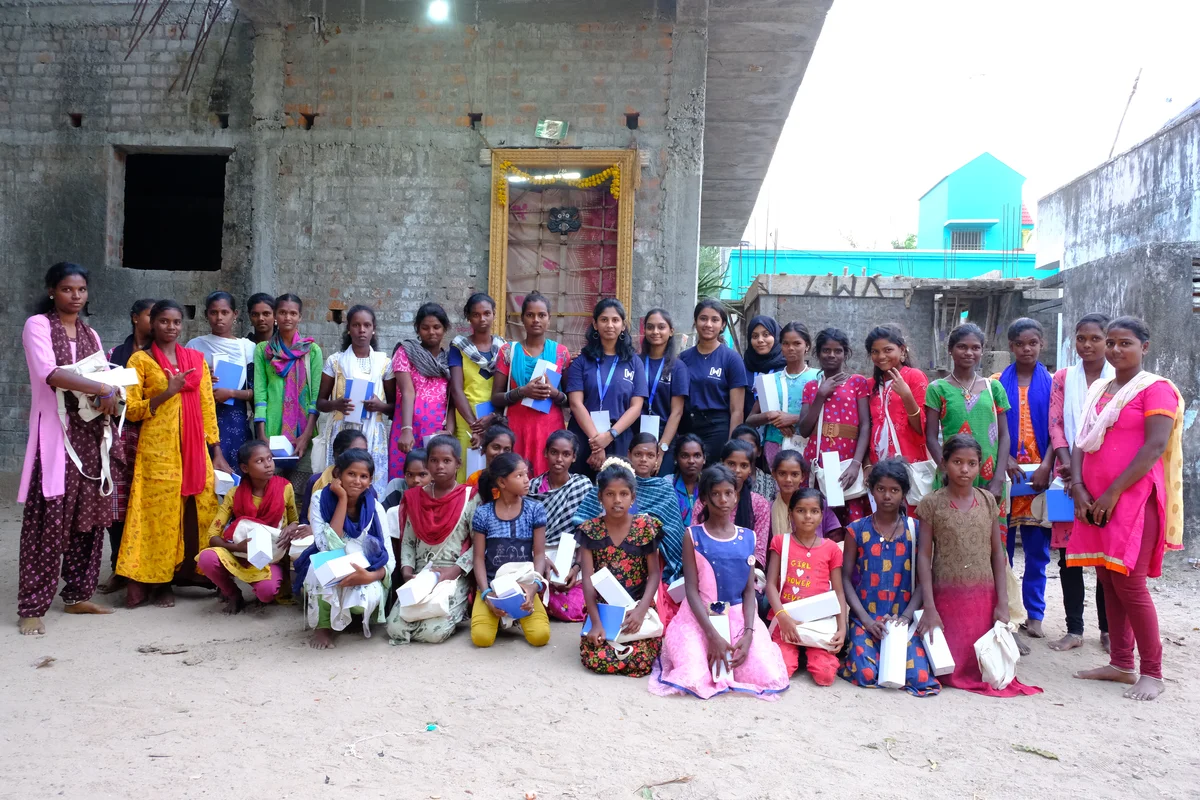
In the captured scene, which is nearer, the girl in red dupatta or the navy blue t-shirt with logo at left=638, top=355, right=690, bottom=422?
the girl in red dupatta

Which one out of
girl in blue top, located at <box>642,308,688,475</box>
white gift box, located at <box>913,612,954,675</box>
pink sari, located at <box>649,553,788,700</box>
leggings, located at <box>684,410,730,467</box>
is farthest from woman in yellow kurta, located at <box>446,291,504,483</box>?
white gift box, located at <box>913,612,954,675</box>

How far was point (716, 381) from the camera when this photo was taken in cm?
475

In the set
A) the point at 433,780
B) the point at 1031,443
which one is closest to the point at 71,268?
the point at 433,780

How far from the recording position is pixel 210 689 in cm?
345

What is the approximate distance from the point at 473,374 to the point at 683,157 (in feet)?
9.06

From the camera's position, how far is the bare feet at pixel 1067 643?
13.7 feet

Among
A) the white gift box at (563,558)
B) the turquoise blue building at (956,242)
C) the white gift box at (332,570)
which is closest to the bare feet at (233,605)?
the white gift box at (332,570)

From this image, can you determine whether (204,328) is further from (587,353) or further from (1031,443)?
(1031,443)

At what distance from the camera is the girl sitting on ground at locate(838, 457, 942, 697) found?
145 inches

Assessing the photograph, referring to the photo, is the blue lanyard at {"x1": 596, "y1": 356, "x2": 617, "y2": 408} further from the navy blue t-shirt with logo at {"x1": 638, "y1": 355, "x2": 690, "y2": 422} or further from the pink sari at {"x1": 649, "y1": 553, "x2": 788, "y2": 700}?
the pink sari at {"x1": 649, "y1": 553, "x2": 788, "y2": 700}

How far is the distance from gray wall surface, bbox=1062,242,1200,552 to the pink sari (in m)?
3.82

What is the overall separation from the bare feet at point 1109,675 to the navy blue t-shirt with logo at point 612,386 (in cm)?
234

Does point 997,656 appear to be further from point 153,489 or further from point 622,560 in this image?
point 153,489

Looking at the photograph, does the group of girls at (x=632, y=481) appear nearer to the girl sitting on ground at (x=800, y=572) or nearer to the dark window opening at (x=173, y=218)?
the girl sitting on ground at (x=800, y=572)
